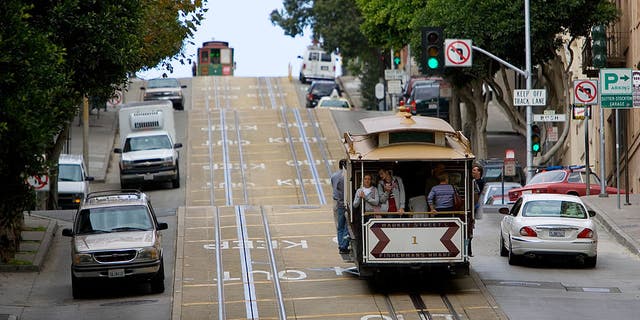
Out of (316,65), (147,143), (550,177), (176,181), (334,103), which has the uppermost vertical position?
(316,65)

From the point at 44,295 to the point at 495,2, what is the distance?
25847mm

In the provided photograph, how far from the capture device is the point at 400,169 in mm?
22875

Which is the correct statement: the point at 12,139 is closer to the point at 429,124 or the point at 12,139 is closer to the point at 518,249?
the point at 429,124

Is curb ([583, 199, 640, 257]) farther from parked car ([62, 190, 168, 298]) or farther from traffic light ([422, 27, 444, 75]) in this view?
parked car ([62, 190, 168, 298])

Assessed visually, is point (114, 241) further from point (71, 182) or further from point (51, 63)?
point (71, 182)

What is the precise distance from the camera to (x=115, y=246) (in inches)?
896

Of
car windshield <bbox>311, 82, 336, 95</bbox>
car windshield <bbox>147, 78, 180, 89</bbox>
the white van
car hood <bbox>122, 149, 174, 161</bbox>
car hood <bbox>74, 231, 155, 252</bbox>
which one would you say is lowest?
car hood <bbox>74, 231, 155, 252</bbox>

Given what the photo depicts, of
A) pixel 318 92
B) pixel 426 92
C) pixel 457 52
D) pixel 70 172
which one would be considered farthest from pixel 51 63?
pixel 318 92

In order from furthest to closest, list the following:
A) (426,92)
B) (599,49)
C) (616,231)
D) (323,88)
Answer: (323,88) < (426,92) < (599,49) < (616,231)

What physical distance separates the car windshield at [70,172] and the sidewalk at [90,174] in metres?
5.96

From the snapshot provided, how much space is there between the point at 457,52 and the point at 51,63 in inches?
875

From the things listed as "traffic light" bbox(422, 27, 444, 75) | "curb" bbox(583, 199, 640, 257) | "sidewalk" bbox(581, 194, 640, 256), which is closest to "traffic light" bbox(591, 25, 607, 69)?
"sidewalk" bbox(581, 194, 640, 256)

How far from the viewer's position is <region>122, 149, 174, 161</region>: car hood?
1736 inches

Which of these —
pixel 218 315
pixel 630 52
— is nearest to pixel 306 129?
pixel 630 52
